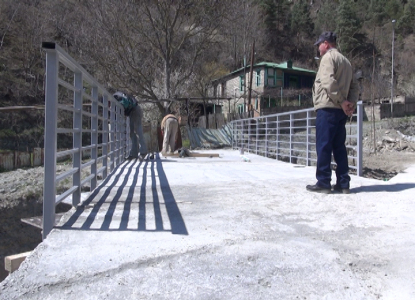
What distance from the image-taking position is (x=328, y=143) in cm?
386

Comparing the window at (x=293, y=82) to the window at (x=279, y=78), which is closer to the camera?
the window at (x=279, y=78)

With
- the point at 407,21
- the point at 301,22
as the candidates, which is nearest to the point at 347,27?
the point at 407,21

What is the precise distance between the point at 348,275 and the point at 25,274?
162cm

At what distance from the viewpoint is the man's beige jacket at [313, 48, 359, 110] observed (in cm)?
376

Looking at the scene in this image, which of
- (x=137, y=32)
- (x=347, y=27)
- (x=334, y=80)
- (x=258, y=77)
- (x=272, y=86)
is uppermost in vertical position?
(x=347, y=27)

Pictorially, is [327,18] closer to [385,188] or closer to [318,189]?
[385,188]

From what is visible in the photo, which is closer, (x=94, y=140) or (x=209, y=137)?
(x=94, y=140)

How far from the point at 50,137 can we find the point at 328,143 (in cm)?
265

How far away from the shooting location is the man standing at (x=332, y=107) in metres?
3.78

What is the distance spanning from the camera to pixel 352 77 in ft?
13.0

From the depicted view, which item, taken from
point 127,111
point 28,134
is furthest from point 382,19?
point 127,111

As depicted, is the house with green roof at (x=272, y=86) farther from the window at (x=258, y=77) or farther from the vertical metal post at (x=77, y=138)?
the vertical metal post at (x=77, y=138)

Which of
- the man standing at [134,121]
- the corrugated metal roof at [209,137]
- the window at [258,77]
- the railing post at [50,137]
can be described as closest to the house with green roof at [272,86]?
the window at [258,77]

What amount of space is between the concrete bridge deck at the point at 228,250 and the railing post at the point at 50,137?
0.15 meters
